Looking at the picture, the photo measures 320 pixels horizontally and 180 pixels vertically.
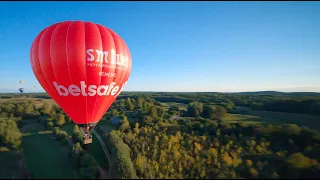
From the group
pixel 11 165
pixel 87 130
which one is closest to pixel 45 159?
pixel 11 165

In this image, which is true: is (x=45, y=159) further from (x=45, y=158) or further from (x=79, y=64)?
(x=79, y=64)

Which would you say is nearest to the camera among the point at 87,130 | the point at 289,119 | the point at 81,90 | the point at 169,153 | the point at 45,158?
the point at 81,90

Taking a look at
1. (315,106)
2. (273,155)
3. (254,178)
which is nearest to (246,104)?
(315,106)

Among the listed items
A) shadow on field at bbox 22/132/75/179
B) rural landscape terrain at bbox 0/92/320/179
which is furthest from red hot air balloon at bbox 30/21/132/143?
shadow on field at bbox 22/132/75/179

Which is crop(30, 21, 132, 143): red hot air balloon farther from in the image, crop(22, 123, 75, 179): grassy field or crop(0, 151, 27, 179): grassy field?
crop(0, 151, 27, 179): grassy field

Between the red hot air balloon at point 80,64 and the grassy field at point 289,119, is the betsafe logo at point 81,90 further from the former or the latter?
the grassy field at point 289,119

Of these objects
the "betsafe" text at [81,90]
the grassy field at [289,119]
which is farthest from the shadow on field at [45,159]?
the grassy field at [289,119]

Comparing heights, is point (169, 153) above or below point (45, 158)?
above
